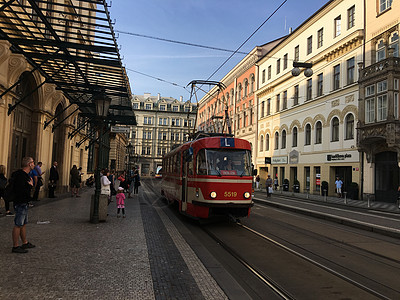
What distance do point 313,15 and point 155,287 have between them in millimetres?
34482

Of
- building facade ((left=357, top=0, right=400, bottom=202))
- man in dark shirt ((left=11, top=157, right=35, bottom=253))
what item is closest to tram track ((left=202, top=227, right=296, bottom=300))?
man in dark shirt ((left=11, top=157, right=35, bottom=253))

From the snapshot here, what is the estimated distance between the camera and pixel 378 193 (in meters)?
24.7

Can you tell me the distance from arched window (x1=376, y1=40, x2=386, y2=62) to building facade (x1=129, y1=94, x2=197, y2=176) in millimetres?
66261

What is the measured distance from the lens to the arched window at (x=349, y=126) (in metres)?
27.4

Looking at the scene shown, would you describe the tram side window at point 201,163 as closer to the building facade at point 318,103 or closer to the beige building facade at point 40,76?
the beige building facade at point 40,76

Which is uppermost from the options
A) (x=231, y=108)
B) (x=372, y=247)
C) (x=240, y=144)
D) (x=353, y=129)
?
(x=231, y=108)

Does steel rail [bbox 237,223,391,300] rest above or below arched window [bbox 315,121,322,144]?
below

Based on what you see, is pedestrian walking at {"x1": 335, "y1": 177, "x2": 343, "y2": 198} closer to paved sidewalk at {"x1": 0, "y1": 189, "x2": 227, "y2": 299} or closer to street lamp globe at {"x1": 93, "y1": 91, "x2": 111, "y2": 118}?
paved sidewalk at {"x1": 0, "y1": 189, "x2": 227, "y2": 299}

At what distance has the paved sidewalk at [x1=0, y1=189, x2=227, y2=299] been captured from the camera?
4.60 meters

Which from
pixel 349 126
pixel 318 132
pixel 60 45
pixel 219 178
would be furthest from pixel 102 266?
pixel 318 132

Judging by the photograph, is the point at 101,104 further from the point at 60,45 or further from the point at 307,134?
the point at 307,134

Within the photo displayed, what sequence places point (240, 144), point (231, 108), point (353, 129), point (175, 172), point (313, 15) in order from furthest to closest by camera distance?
point (231, 108), point (313, 15), point (353, 129), point (175, 172), point (240, 144)

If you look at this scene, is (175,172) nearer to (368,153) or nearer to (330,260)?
(330,260)

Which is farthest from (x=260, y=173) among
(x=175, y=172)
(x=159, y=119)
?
(x=159, y=119)
